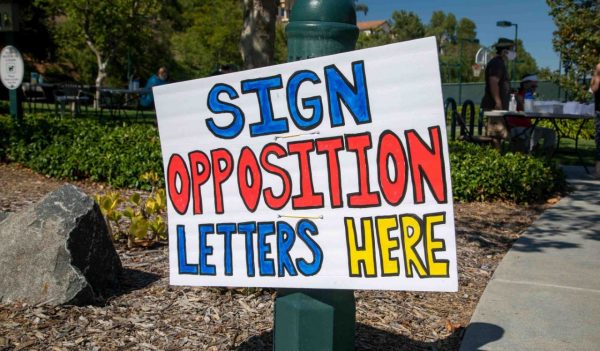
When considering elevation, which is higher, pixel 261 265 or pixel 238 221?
pixel 238 221

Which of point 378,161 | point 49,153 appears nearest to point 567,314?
point 378,161

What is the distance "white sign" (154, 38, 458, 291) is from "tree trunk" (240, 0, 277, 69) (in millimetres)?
4852

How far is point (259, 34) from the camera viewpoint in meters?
7.18

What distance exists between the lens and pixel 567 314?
3.77 metres

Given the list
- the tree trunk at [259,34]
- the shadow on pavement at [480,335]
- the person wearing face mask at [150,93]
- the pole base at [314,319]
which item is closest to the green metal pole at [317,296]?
the pole base at [314,319]

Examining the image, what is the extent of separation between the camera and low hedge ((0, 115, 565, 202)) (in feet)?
22.9

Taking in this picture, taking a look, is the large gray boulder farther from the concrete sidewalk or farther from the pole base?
the concrete sidewalk

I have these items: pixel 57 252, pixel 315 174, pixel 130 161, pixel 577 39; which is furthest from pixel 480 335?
pixel 577 39

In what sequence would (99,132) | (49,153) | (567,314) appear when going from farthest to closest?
(99,132)
(49,153)
(567,314)

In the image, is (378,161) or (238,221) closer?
(378,161)

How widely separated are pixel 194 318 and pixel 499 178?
4443mm

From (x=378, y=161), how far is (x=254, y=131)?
0.46 metres

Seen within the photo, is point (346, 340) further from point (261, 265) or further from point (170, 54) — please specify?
point (170, 54)

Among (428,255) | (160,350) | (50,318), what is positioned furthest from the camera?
(50,318)
